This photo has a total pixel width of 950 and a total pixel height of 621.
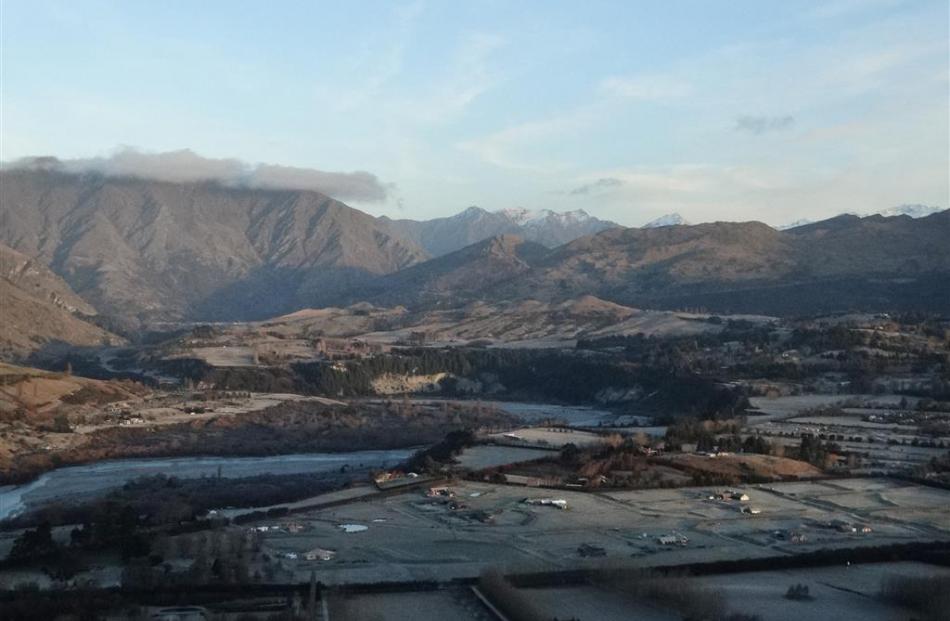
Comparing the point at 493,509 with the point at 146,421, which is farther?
the point at 146,421

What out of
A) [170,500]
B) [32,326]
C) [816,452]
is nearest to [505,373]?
[816,452]


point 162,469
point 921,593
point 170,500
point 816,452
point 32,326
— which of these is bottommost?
point 162,469

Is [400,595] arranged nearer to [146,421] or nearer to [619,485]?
[619,485]

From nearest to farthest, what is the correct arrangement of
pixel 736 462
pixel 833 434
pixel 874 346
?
pixel 736 462 < pixel 833 434 < pixel 874 346

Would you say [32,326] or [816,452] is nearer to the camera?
[816,452]

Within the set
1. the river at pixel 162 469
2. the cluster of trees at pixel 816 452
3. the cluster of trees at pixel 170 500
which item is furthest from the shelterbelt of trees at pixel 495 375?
the cluster of trees at pixel 170 500

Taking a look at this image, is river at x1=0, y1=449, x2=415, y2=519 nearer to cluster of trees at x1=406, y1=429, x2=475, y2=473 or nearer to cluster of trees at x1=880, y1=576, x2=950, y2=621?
cluster of trees at x1=406, y1=429, x2=475, y2=473

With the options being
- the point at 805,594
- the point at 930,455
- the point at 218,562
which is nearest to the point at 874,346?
the point at 930,455

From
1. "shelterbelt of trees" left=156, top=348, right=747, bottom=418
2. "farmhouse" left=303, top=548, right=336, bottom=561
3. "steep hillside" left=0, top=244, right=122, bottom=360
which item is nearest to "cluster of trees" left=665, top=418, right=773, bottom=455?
"shelterbelt of trees" left=156, top=348, right=747, bottom=418

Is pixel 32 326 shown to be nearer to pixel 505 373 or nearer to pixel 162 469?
pixel 505 373
